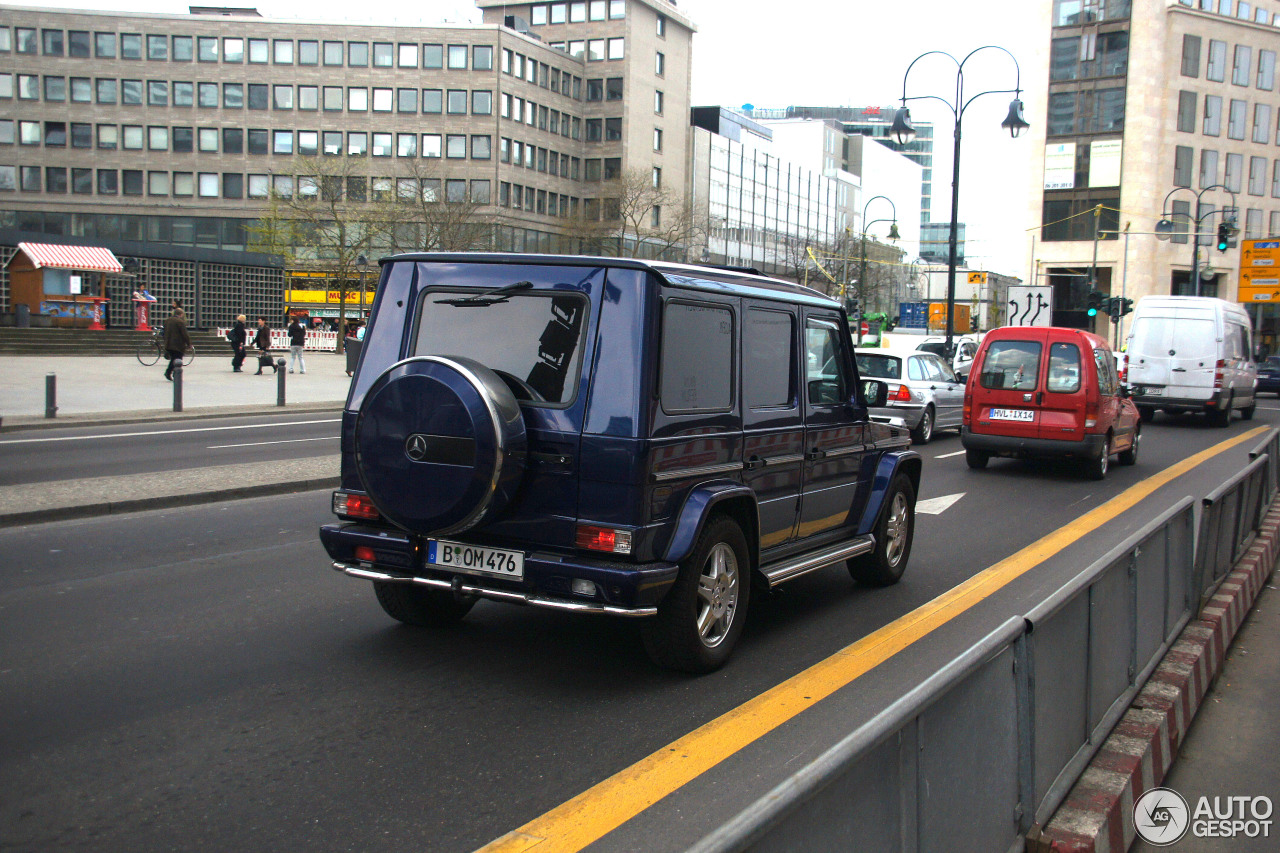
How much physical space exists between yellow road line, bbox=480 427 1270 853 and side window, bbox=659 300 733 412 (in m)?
1.43

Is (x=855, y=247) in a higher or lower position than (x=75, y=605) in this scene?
higher

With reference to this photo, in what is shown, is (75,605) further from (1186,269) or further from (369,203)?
(1186,269)

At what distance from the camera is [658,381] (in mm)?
4848

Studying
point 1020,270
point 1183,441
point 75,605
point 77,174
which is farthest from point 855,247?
point 75,605

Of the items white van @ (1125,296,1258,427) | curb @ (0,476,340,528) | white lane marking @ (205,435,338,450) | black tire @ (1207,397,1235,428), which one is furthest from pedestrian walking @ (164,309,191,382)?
black tire @ (1207,397,1235,428)

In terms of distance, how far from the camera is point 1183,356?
22812 mm

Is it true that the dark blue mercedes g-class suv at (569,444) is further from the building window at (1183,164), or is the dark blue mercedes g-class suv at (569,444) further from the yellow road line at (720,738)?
the building window at (1183,164)

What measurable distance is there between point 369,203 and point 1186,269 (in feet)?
193

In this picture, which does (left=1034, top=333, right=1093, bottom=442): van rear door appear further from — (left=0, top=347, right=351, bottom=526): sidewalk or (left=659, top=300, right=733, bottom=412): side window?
(left=659, top=300, right=733, bottom=412): side window

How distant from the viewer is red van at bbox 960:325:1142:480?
1355 centimetres

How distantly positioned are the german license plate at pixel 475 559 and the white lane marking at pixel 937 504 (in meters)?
6.44

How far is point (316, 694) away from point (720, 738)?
1854 millimetres

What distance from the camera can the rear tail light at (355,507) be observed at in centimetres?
533

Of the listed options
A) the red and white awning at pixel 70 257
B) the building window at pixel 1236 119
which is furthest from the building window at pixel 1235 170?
the red and white awning at pixel 70 257
